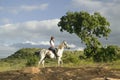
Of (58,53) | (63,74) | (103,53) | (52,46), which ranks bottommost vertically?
(63,74)

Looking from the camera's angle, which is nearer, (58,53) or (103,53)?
(58,53)

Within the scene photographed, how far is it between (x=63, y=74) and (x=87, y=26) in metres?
49.8

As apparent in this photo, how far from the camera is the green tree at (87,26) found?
75.6m

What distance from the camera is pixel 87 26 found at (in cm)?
7575

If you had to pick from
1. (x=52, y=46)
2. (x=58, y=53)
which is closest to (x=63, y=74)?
(x=52, y=46)

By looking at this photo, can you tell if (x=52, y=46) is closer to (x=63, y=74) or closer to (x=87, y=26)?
(x=63, y=74)

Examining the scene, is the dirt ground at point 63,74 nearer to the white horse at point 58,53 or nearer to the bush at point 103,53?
the white horse at point 58,53

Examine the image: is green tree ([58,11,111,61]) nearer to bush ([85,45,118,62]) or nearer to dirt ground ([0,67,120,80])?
bush ([85,45,118,62])

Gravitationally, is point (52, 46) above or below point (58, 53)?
above

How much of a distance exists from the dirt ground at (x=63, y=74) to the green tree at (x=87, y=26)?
46.8 metres

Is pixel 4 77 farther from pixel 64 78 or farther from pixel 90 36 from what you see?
pixel 90 36

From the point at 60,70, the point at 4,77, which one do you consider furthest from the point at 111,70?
the point at 4,77

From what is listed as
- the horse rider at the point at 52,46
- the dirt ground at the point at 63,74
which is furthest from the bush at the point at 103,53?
the dirt ground at the point at 63,74

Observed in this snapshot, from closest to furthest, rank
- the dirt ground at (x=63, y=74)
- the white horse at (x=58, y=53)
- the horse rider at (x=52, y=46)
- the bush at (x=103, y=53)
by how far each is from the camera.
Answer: the dirt ground at (x=63, y=74)
the horse rider at (x=52, y=46)
the white horse at (x=58, y=53)
the bush at (x=103, y=53)
